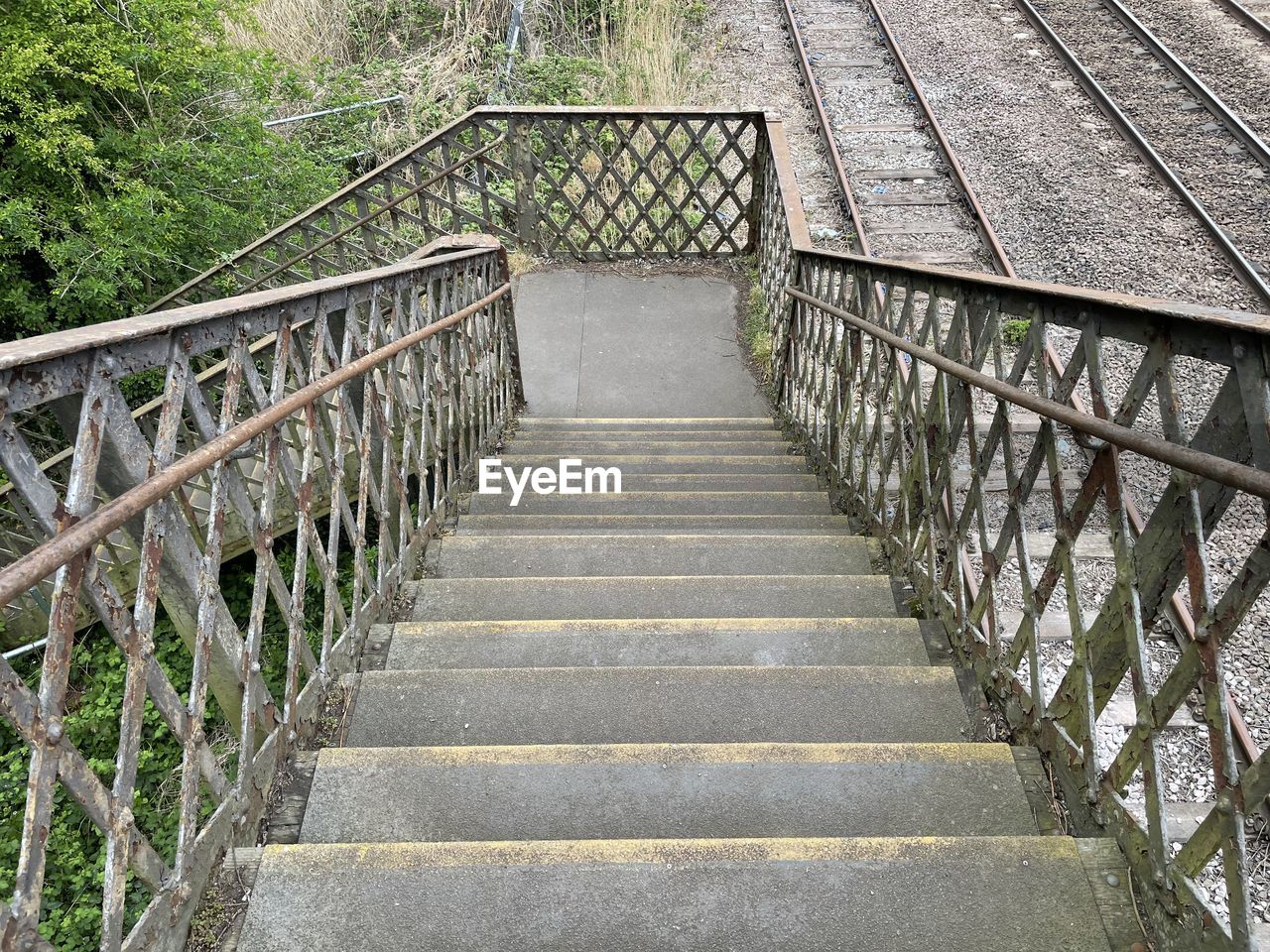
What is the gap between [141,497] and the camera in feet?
3.89

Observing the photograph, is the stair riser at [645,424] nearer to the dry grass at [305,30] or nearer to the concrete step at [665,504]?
the concrete step at [665,504]

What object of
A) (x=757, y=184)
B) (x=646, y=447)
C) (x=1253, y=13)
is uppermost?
(x=1253, y=13)

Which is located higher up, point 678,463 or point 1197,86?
point 1197,86

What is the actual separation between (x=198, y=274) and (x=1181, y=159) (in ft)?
30.1

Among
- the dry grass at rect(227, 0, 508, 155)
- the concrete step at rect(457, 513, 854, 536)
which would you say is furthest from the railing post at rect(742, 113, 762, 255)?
the dry grass at rect(227, 0, 508, 155)

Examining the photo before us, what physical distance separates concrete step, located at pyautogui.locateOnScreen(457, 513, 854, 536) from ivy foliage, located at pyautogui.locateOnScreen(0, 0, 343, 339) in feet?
14.9

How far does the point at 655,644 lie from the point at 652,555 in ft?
2.55

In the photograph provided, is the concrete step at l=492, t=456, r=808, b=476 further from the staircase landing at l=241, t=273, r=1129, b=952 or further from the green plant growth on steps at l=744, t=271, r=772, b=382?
the green plant growth on steps at l=744, t=271, r=772, b=382

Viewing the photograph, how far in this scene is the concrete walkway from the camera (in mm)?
5941

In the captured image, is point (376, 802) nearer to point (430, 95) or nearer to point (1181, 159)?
point (1181, 159)

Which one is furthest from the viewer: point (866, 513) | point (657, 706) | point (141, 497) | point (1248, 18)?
point (1248, 18)

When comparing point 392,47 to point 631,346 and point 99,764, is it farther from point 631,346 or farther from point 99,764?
point 99,764

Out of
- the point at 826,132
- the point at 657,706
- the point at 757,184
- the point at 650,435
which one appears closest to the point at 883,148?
the point at 826,132

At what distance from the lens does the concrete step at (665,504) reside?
12.1 feet
